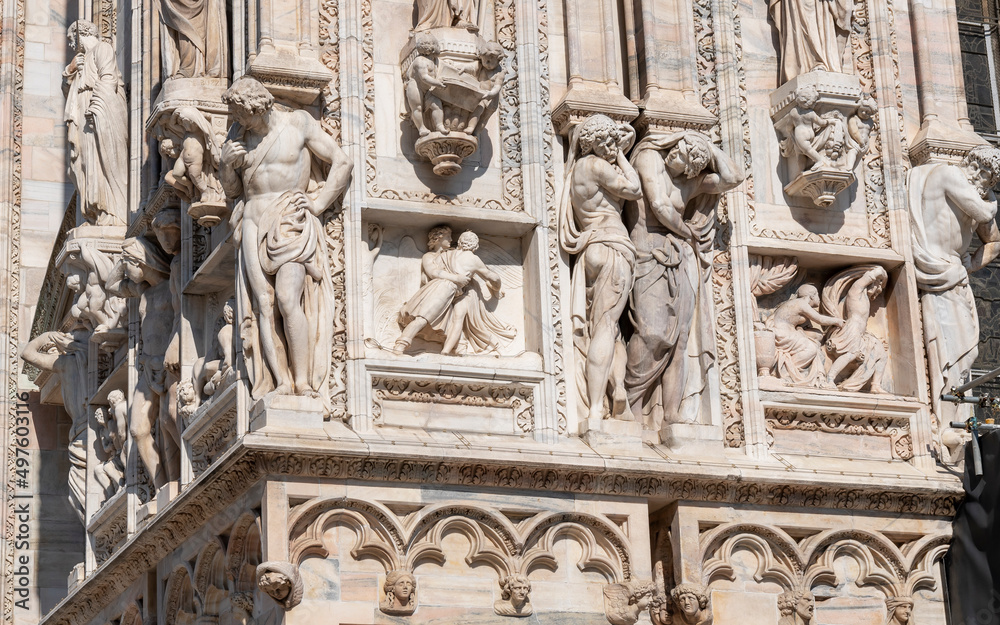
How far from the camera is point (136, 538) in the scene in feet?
66.4

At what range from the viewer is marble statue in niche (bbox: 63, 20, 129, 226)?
23.5 metres

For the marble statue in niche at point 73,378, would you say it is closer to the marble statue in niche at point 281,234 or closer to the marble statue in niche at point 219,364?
the marble statue in niche at point 219,364

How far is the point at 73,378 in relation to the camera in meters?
24.5

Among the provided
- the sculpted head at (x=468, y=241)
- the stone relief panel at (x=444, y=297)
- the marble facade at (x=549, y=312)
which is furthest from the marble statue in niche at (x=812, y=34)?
the sculpted head at (x=468, y=241)

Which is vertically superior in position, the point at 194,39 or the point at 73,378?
the point at 194,39

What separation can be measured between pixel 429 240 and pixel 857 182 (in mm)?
4162

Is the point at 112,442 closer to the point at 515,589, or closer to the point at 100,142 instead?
the point at 100,142

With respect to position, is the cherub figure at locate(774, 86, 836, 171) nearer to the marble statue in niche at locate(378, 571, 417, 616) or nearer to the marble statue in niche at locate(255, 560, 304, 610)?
the marble statue in niche at locate(378, 571, 417, 616)

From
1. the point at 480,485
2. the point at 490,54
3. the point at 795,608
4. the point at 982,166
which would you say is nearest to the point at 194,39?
the point at 490,54

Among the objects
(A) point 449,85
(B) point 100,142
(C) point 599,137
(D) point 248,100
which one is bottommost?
(C) point 599,137

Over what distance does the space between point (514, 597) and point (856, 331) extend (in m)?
4.25

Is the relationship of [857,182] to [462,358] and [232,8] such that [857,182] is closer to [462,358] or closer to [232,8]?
[462,358]

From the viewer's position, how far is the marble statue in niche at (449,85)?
736 inches

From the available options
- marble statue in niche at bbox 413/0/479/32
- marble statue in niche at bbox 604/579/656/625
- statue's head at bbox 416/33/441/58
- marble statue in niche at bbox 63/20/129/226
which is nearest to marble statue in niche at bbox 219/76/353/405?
statue's head at bbox 416/33/441/58
